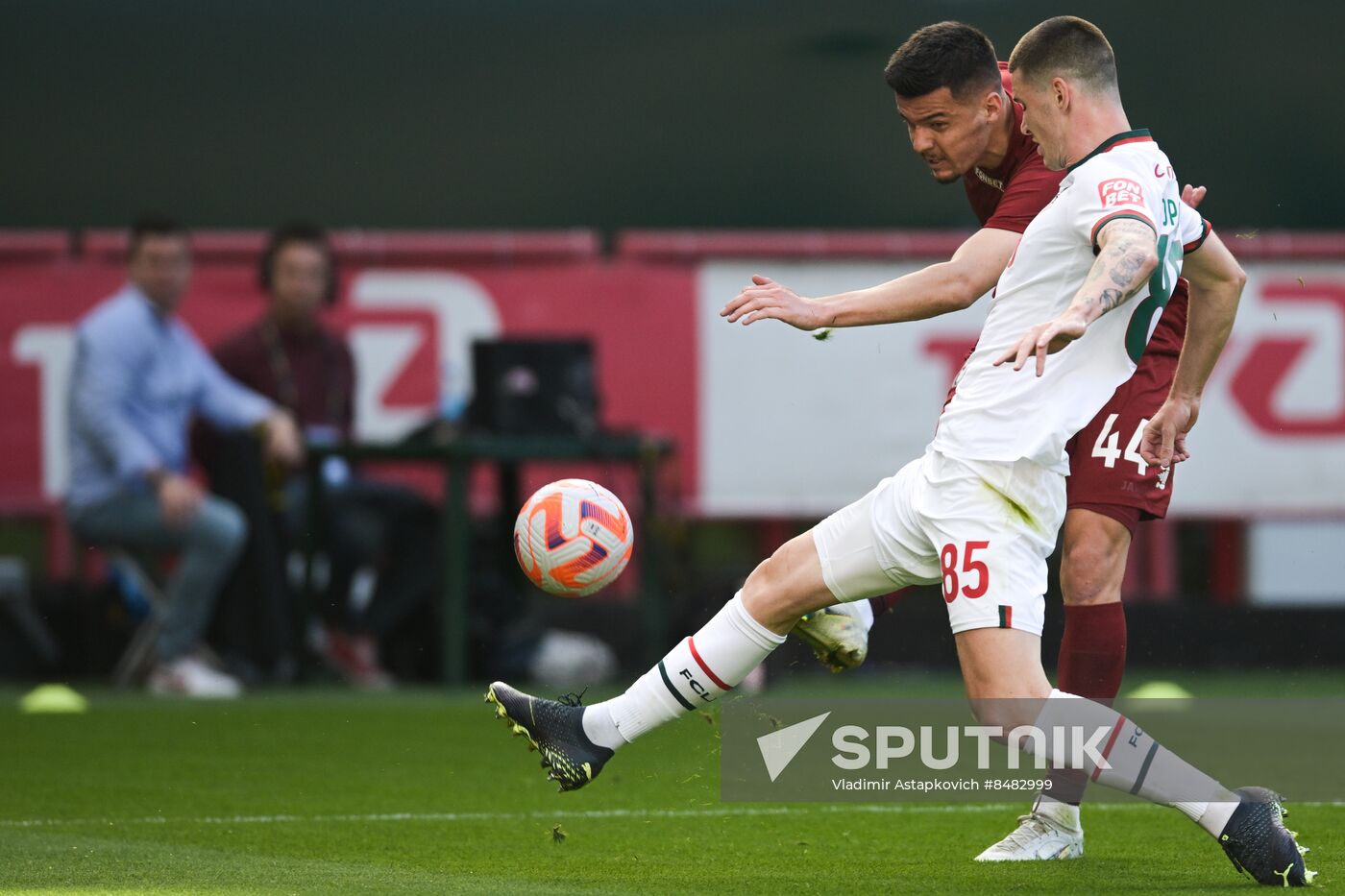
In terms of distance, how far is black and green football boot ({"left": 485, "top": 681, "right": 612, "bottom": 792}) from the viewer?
475 cm

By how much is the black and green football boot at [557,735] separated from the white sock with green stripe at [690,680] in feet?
0.09

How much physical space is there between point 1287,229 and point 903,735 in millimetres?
5906

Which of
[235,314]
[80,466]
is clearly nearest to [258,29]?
[235,314]

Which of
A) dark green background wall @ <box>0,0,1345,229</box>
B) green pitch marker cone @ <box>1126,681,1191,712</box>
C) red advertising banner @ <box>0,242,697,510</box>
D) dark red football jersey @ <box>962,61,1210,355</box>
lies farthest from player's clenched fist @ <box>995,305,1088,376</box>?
dark green background wall @ <box>0,0,1345,229</box>

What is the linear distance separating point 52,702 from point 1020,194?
5567mm

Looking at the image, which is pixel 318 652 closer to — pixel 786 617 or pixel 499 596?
pixel 499 596

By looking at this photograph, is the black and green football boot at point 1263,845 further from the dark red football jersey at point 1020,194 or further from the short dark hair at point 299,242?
the short dark hair at point 299,242

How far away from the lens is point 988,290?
4.80 metres

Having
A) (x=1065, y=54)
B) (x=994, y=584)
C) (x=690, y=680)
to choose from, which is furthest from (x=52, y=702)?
(x=1065, y=54)

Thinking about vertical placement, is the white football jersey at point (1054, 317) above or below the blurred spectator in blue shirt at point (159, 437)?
above

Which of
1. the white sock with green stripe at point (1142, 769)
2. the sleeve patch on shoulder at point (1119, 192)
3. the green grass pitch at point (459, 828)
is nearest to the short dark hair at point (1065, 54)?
the sleeve patch on shoulder at point (1119, 192)

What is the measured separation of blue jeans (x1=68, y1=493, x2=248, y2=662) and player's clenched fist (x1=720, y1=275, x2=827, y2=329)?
17.7ft

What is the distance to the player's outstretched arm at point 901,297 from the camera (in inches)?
180

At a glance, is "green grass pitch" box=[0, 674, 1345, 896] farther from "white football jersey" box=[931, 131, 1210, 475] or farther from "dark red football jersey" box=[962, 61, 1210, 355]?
"dark red football jersey" box=[962, 61, 1210, 355]
